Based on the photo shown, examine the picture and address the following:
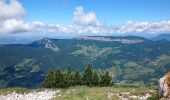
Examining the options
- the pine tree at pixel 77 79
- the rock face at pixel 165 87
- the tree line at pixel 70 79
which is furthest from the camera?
the pine tree at pixel 77 79

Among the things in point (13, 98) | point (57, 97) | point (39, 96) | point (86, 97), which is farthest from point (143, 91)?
point (13, 98)

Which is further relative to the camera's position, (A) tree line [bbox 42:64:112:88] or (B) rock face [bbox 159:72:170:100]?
(A) tree line [bbox 42:64:112:88]

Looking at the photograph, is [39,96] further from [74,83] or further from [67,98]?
[74,83]

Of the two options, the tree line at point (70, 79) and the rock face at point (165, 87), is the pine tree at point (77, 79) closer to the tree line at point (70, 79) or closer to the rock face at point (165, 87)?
the tree line at point (70, 79)

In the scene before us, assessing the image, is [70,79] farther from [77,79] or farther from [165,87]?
[165,87]

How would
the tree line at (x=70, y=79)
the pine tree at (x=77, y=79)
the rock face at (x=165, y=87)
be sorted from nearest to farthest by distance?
1. the rock face at (x=165, y=87)
2. the tree line at (x=70, y=79)
3. the pine tree at (x=77, y=79)

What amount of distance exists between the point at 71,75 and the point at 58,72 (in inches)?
163

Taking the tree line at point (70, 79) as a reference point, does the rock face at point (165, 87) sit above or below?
above

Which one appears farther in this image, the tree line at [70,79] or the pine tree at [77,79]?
the pine tree at [77,79]

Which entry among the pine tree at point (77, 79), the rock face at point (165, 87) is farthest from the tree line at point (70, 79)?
the rock face at point (165, 87)

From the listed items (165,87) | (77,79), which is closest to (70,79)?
(77,79)

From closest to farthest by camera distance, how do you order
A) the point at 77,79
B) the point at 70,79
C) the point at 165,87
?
the point at 165,87 → the point at 70,79 → the point at 77,79

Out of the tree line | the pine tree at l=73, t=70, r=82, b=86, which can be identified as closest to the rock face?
the tree line

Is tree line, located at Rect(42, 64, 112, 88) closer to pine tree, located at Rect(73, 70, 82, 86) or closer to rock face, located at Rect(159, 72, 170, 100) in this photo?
pine tree, located at Rect(73, 70, 82, 86)
